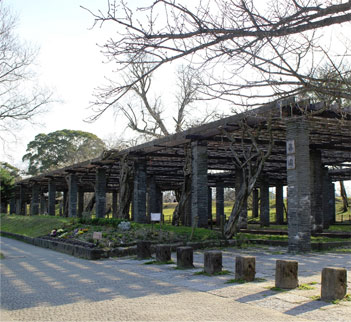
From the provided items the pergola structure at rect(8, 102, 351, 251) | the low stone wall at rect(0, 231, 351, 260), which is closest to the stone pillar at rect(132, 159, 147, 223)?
the pergola structure at rect(8, 102, 351, 251)

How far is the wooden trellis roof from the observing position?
1322 centimetres

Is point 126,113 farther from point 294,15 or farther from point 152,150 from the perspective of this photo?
point 294,15


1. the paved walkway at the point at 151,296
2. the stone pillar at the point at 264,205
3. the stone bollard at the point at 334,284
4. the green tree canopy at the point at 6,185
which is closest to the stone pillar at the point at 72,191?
the green tree canopy at the point at 6,185

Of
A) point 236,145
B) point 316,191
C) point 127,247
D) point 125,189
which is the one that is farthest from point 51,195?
point 127,247

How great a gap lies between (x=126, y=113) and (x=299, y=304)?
103 feet

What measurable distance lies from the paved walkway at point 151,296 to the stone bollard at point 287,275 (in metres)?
0.26

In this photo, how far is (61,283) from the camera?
30.2 ft

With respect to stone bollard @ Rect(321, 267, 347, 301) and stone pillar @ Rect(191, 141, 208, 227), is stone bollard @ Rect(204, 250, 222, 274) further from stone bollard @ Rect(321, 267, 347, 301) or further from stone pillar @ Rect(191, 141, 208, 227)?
stone pillar @ Rect(191, 141, 208, 227)

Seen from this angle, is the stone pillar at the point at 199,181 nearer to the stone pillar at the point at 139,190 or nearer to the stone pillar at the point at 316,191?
the stone pillar at the point at 139,190

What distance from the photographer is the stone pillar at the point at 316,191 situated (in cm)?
2089

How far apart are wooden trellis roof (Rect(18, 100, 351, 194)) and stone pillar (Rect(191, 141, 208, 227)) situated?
1.47ft

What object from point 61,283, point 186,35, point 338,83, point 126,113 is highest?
point 126,113

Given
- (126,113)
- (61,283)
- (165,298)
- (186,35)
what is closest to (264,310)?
(165,298)

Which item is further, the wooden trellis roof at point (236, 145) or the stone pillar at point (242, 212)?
the stone pillar at point (242, 212)
